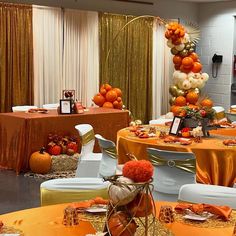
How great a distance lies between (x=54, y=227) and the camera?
2.38 meters

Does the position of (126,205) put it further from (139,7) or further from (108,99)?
(139,7)

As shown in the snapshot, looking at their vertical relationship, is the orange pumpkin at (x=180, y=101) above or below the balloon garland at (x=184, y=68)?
below

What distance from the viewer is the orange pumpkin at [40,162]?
23.1ft

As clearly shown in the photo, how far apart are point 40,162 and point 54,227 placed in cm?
472

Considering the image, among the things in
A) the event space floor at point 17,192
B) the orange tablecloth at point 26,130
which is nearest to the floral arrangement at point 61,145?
the orange tablecloth at point 26,130

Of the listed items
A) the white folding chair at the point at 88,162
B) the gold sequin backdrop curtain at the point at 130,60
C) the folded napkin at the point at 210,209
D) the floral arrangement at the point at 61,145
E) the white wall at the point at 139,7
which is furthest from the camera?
Result: the gold sequin backdrop curtain at the point at 130,60

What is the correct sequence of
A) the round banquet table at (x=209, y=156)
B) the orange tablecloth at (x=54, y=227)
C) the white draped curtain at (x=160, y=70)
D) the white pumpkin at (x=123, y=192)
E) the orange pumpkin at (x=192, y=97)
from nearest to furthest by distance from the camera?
the white pumpkin at (x=123, y=192)
the orange tablecloth at (x=54, y=227)
the round banquet table at (x=209, y=156)
the orange pumpkin at (x=192, y=97)
the white draped curtain at (x=160, y=70)

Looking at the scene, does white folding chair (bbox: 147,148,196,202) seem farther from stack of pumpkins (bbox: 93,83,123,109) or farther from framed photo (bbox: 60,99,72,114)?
stack of pumpkins (bbox: 93,83,123,109)

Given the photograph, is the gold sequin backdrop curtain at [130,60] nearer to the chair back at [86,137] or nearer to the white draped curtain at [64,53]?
the white draped curtain at [64,53]

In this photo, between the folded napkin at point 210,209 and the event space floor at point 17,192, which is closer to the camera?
the folded napkin at point 210,209

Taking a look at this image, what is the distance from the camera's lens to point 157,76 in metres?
11.3

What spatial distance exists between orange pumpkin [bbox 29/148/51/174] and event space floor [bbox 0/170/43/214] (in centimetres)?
21

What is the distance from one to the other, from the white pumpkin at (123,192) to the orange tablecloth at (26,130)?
528cm

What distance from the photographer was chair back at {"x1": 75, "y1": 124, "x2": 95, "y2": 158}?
19.4ft
